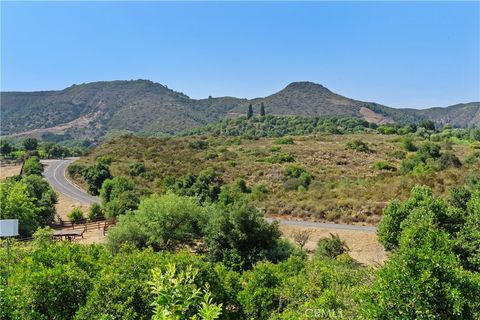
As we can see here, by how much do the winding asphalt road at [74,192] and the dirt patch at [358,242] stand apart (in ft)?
3.13

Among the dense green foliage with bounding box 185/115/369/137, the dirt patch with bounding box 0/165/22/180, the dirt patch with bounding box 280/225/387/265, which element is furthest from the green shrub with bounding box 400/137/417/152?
the dirt patch with bounding box 0/165/22/180

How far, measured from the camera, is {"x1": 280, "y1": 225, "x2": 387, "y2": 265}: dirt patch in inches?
1001

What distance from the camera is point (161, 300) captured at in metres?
4.60

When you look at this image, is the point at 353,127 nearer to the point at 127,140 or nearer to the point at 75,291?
the point at 127,140

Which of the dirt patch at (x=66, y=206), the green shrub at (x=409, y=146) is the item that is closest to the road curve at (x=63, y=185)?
the dirt patch at (x=66, y=206)

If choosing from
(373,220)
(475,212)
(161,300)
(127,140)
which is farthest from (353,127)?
(161,300)

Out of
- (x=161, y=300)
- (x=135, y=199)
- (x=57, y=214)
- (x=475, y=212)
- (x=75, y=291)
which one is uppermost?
(x=161, y=300)

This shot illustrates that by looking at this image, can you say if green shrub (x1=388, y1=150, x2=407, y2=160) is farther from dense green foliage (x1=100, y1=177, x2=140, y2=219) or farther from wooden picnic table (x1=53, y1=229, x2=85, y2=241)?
wooden picnic table (x1=53, y1=229, x2=85, y2=241)

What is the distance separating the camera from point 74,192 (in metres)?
54.2

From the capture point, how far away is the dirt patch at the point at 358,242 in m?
25.4

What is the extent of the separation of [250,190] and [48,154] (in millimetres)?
67564

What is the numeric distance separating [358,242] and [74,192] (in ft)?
133

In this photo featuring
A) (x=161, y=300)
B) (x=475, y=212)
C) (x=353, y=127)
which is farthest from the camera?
(x=353, y=127)

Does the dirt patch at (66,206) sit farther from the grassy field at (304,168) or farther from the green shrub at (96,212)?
the grassy field at (304,168)
